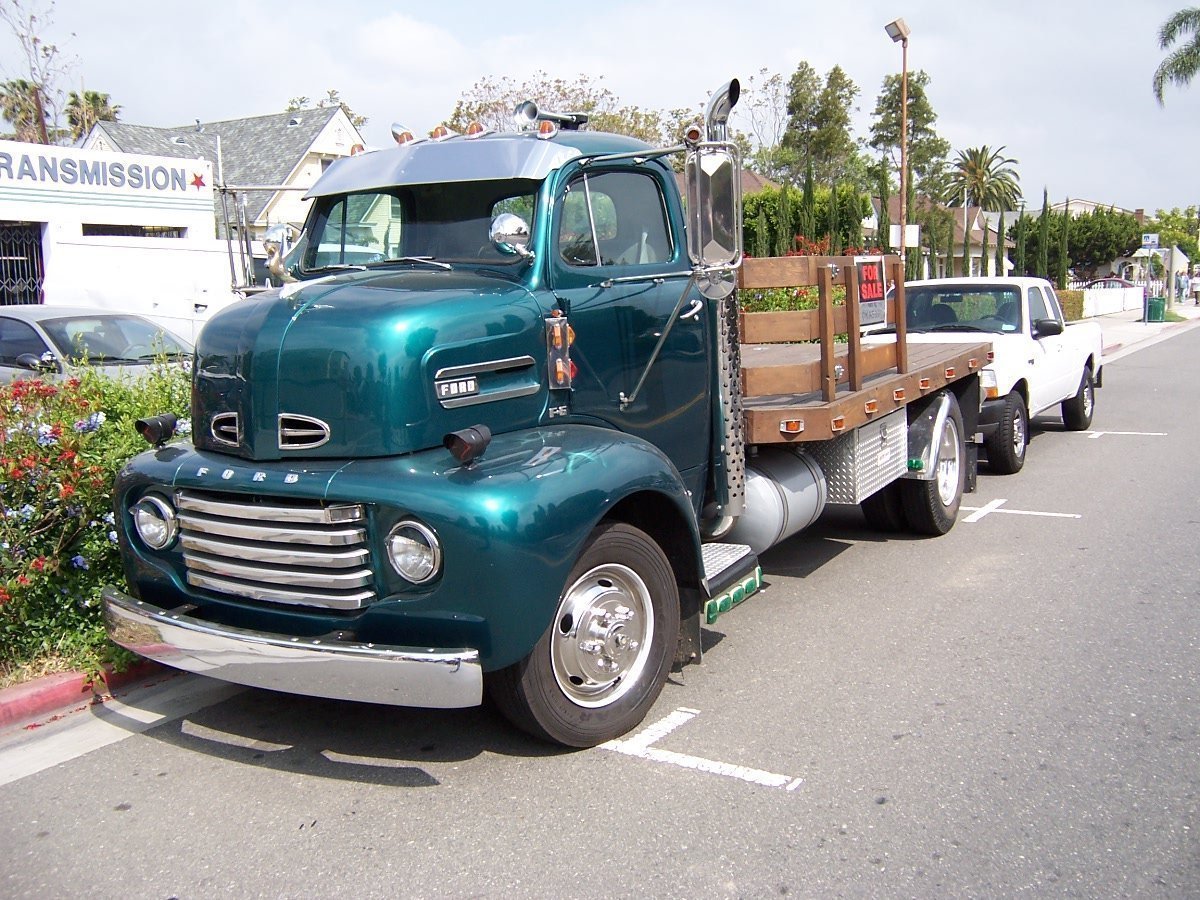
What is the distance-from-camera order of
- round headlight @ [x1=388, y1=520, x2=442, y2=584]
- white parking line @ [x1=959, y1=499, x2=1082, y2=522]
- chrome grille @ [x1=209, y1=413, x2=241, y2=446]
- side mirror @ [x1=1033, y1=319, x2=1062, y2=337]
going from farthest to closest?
side mirror @ [x1=1033, y1=319, x2=1062, y2=337] → white parking line @ [x1=959, y1=499, x2=1082, y2=522] → chrome grille @ [x1=209, y1=413, x2=241, y2=446] → round headlight @ [x1=388, y1=520, x2=442, y2=584]

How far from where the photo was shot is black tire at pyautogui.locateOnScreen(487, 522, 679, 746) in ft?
13.1

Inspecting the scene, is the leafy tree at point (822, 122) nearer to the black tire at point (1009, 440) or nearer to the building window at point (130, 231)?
the building window at point (130, 231)

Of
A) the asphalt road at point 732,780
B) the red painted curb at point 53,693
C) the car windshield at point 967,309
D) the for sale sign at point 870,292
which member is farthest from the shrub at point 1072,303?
the red painted curb at point 53,693

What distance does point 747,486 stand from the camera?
570 cm

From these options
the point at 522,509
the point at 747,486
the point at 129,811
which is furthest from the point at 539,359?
the point at 129,811

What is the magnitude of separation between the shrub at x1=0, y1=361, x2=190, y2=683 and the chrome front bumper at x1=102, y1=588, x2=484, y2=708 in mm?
1361

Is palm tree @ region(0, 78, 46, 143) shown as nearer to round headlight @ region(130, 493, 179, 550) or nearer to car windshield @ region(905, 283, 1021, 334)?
car windshield @ region(905, 283, 1021, 334)

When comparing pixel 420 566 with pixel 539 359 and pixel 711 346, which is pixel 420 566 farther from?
pixel 711 346

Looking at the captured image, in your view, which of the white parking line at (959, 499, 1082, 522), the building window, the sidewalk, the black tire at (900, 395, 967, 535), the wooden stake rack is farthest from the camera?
the sidewalk

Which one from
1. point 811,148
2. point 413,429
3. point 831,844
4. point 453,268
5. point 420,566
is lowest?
point 831,844

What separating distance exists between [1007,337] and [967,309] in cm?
64

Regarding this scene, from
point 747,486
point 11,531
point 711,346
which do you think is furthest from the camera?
point 747,486

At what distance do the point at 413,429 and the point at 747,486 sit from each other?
2.33 m

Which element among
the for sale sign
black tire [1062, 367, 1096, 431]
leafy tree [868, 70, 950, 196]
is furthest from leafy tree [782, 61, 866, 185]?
the for sale sign
